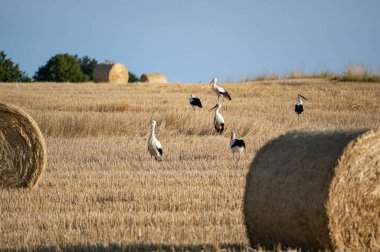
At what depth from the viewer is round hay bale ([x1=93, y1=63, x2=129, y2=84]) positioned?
35719 millimetres

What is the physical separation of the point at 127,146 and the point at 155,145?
2770 millimetres

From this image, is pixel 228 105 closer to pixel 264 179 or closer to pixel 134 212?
pixel 134 212

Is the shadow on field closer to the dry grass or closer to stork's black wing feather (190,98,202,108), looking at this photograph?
the dry grass

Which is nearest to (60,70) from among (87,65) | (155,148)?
(87,65)

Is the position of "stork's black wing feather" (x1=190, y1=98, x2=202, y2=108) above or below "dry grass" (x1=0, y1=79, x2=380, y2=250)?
above

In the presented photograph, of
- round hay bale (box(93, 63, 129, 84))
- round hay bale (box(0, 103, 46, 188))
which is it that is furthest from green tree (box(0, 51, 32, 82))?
round hay bale (box(0, 103, 46, 188))

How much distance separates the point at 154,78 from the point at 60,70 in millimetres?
13918

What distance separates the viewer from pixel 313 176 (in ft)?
19.9

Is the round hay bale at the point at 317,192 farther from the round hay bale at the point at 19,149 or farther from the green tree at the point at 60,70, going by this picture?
the green tree at the point at 60,70

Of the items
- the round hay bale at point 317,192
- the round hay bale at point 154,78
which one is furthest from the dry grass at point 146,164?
the round hay bale at point 154,78

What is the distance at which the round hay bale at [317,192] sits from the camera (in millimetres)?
5996

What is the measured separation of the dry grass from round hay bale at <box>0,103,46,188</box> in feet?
1.03

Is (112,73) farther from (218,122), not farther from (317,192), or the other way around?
(317,192)

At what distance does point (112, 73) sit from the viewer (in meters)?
35.7
